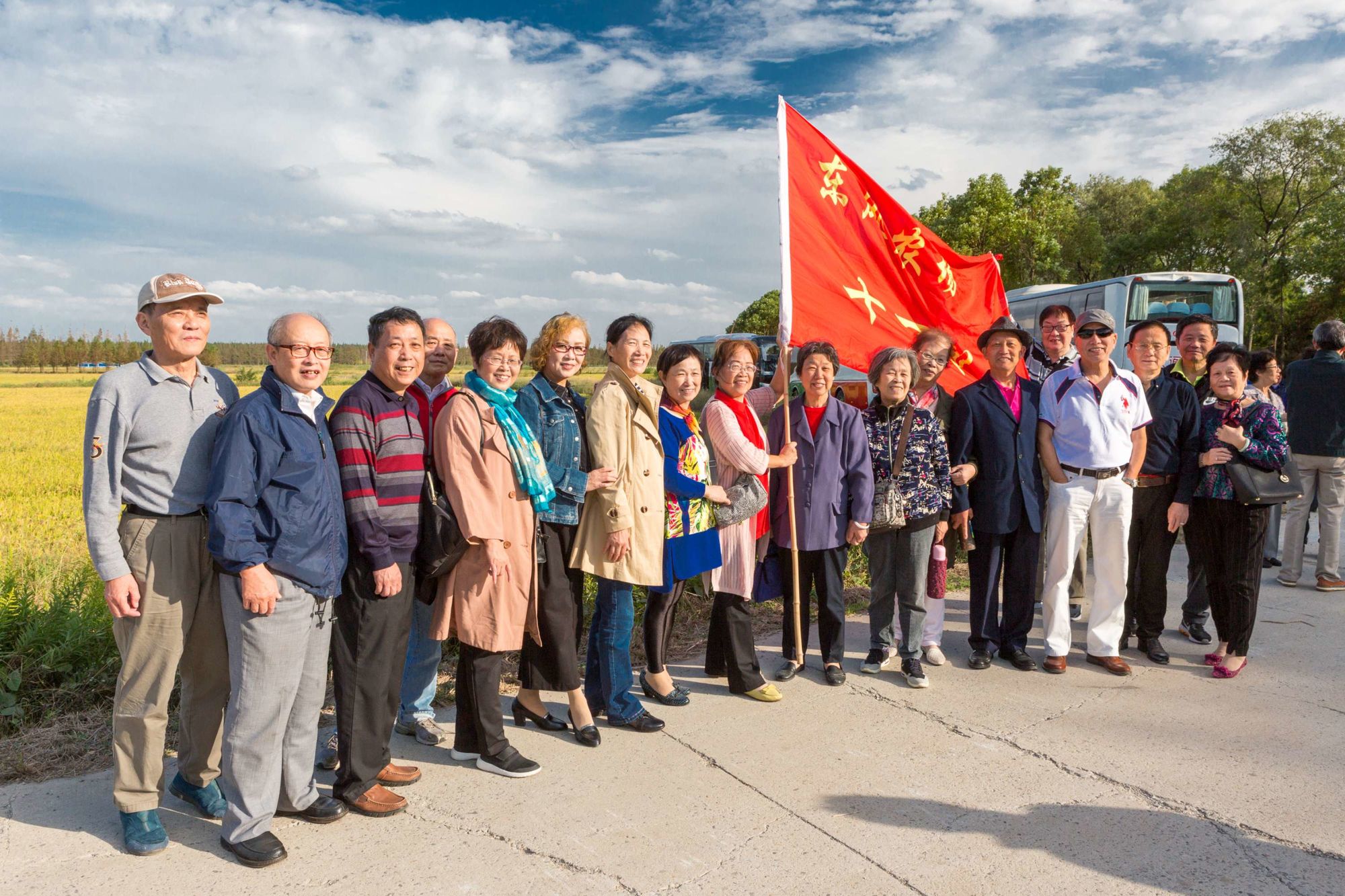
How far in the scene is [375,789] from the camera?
3215 millimetres

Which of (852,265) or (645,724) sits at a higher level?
(852,265)

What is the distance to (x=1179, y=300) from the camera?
60.6 feet

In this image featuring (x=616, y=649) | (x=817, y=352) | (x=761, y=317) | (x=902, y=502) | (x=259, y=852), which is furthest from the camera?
(x=761, y=317)

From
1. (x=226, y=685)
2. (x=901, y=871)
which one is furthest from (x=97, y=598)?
(x=901, y=871)

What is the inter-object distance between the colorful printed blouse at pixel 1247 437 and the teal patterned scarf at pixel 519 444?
150 inches

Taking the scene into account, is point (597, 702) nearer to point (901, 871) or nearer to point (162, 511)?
point (901, 871)

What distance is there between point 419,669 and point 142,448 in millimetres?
1587

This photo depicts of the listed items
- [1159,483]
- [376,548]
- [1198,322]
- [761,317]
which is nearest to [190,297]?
[376,548]

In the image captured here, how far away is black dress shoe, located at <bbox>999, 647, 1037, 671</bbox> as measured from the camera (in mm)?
4836

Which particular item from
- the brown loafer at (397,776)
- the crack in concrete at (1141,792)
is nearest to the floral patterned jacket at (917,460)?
the crack in concrete at (1141,792)

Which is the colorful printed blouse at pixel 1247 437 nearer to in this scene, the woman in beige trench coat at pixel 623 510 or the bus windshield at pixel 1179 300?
the woman in beige trench coat at pixel 623 510

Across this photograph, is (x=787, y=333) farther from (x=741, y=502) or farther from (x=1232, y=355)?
(x=1232, y=355)

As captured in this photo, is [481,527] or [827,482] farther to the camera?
[827,482]

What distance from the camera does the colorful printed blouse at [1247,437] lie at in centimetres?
482
